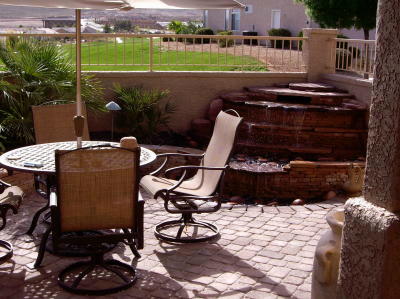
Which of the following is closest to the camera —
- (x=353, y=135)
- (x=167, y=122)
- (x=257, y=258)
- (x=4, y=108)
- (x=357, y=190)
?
(x=257, y=258)

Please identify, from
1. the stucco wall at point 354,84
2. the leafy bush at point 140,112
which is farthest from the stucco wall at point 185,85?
the stucco wall at point 354,84

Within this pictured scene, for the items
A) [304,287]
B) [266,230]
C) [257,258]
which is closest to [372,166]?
[304,287]

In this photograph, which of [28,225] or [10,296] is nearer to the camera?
[10,296]

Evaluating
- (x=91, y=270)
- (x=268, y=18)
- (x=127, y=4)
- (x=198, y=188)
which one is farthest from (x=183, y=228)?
(x=268, y=18)

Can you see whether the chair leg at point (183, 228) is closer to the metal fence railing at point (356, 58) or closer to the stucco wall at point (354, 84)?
the stucco wall at point (354, 84)

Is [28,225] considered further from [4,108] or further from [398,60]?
[398,60]

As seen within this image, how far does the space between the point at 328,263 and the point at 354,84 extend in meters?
7.87

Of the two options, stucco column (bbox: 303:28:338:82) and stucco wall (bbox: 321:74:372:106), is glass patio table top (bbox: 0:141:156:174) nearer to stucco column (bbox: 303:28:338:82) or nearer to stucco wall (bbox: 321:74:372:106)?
stucco wall (bbox: 321:74:372:106)

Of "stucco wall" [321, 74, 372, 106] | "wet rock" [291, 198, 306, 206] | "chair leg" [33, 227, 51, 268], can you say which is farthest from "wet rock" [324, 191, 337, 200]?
"chair leg" [33, 227, 51, 268]

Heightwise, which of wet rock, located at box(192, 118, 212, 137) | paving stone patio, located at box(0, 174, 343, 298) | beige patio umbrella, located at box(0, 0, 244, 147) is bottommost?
paving stone patio, located at box(0, 174, 343, 298)

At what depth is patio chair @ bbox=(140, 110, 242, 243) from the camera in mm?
5191

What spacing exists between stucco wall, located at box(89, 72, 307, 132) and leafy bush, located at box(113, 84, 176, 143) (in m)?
0.26

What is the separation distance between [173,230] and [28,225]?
56.4 inches

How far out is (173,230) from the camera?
5.62 metres
